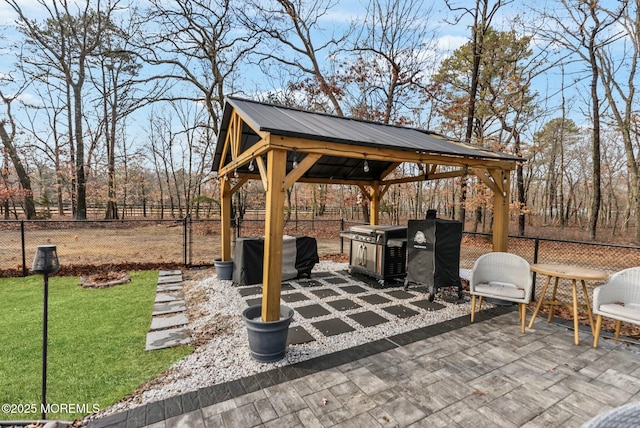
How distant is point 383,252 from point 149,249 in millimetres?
7654

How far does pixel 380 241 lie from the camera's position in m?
5.25

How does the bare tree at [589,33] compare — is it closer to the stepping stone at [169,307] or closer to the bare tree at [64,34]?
the stepping stone at [169,307]

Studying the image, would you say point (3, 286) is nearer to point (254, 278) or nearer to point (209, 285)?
point (209, 285)

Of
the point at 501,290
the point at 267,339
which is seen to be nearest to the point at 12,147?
the point at 267,339

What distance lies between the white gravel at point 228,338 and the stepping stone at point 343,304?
0.11 meters

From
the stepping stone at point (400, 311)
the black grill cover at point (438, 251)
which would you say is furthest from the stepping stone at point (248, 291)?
the black grill cover at point (438, 251)

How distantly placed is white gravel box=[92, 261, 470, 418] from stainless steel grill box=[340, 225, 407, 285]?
0.64 meters

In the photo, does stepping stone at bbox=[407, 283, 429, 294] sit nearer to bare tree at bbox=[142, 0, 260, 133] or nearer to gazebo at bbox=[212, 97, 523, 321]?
gazebo at bbox=[212, 97, 523, 321]

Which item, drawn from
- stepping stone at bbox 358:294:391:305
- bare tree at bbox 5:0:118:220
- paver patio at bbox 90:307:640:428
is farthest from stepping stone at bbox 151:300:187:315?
bare tree at bbox 5:0:118:220

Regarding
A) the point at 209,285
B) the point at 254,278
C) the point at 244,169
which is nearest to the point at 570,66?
the point at 244,169

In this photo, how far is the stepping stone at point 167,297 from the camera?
4443 millimetres

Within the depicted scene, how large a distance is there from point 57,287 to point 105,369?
3.61 meters

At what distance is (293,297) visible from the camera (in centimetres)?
463

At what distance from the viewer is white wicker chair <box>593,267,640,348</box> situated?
2.93m
